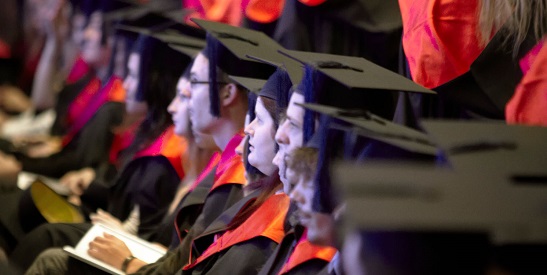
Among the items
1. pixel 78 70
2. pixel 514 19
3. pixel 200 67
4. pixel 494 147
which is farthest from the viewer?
pixel 78 70

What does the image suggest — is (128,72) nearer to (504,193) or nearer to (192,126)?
(192,126)

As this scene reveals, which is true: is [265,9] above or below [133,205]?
above

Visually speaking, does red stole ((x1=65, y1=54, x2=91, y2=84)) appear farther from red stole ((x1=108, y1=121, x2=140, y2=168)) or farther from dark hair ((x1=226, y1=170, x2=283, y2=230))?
dark hair ((x1=226, y1=170, x2=283, y2=230))

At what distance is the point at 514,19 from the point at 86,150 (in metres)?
2.75

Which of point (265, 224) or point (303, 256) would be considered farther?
point (265, 224)

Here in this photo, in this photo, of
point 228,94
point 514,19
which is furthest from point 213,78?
point 514,19

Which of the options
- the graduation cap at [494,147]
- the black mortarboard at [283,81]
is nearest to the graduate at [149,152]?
the black mortarboard at [283,81]

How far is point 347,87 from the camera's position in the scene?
190 centimetres

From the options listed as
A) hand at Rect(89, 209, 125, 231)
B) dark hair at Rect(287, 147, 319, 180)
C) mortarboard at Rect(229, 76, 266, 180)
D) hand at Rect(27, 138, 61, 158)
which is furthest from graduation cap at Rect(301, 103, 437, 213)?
hand at Rect(27, 138, 61, 158)

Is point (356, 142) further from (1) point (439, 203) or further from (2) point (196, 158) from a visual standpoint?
(2) point (196, 158)

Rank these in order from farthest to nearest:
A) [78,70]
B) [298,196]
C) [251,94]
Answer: [78,70]
[251,94]
[298,196]

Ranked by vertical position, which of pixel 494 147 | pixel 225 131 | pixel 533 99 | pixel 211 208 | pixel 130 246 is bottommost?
pixel 130 246

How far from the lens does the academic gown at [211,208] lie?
2641 mm

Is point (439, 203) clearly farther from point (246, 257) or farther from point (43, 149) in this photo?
point (43, 149)
